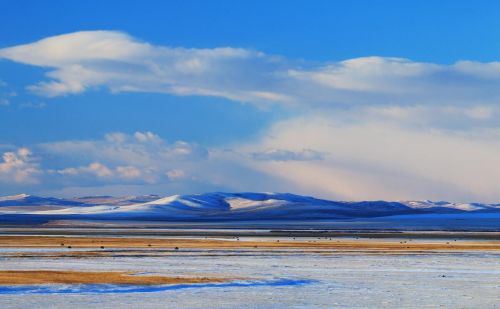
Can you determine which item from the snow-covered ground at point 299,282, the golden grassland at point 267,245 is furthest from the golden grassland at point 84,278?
the golden grassland at point 267,245

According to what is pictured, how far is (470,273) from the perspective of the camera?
3431cm

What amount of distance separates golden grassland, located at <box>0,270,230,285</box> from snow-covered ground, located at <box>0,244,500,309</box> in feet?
5.50

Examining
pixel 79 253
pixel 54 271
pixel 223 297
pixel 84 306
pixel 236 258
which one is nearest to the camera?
pixel 84 306

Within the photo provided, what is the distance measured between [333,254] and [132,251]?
1109 cm

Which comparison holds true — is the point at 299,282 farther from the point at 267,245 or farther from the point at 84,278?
the point at 267,245

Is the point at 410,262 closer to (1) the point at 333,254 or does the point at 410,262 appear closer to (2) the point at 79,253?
(1) the point at 333,254

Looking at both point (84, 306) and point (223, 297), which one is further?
point (223, 297)

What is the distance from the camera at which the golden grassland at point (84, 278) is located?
94.9ft

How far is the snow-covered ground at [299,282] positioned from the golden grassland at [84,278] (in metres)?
1.68

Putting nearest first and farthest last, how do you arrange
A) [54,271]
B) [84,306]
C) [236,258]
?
[84,306] → [54,271] → [236,258]

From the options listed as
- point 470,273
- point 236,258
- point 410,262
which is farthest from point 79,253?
point 470,273

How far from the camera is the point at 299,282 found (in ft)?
98.4

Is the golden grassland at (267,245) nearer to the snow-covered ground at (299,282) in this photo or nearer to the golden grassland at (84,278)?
the snow-covered ground at (299,282)

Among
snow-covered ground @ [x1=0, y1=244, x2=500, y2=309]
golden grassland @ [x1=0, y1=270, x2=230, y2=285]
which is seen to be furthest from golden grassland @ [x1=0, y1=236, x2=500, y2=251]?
golden grassland @ [x1=0, y1=270, x2=230, y2=285]
